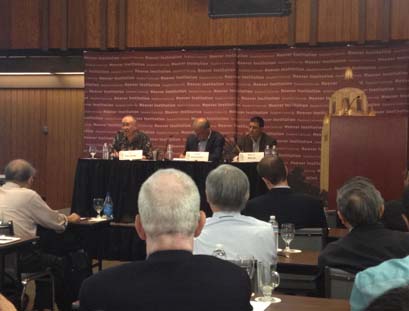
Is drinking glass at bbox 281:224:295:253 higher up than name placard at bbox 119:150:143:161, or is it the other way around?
name placard at bbox 119:150:143:161

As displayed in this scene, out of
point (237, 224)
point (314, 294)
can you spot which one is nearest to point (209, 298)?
point (237, 224)

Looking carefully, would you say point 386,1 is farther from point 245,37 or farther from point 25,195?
point 25,195

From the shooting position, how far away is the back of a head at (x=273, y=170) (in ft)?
14.9

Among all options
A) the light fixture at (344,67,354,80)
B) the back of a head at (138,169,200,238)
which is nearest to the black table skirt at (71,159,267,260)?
the light fixture at (344,67,354,80)

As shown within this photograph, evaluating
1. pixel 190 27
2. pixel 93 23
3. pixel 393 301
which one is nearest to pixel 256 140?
pixel 190 27

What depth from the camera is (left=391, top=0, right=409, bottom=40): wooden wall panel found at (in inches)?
328

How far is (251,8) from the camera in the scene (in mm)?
7055

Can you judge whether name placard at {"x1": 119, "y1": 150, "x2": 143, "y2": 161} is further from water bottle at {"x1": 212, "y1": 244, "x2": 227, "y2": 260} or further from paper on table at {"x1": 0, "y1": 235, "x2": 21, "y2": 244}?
water bottle at {"x1": 212, "y1": 244, "x2": 227, "y2": 260}

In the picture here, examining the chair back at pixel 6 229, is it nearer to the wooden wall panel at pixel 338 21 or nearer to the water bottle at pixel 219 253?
the water bottle at pixel 219 253

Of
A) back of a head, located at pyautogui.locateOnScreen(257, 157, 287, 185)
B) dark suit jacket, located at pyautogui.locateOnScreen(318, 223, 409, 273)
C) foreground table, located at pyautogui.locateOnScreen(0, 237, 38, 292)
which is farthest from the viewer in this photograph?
back of a head, located at pyautogui.locateOnScreen(257, 157, 287, 185)

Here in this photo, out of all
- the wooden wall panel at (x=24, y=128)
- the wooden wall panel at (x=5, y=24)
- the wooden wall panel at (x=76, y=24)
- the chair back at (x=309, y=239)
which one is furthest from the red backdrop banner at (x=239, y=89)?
the chair back at (x=309, y=239)

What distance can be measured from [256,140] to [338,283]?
5.68 metres

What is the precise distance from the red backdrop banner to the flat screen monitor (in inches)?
66.5

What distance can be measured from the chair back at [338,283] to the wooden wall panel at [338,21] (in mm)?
6113
